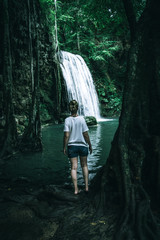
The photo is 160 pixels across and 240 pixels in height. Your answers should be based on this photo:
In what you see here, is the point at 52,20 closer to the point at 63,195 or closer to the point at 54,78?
the point at 54,78

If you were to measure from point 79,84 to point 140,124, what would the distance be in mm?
18052

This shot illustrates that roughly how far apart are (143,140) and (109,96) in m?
23.2

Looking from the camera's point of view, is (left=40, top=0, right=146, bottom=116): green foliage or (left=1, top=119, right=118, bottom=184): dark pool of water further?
(left=40, top=0, right=146, bottom=116): green foliage

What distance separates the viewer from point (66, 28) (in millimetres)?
27875

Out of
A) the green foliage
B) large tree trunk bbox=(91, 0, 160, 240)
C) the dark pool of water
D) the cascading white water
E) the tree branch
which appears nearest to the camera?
large tree trunk bbox=(91, 0, 160, 240)

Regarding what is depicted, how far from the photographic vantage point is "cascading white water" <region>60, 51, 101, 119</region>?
20.2 metres

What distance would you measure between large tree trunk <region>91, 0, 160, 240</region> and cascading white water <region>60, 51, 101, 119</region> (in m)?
16.2

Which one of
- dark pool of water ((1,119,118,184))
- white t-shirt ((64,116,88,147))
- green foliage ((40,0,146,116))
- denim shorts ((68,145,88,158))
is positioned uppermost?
green foliage ((40,0,146,116))

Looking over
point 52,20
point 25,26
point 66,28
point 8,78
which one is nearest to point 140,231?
point 8,78

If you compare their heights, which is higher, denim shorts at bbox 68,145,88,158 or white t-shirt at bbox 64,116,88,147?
white t-shirt at bbox 64,116,88,147

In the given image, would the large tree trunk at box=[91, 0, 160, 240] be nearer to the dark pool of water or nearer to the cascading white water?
the dark pool of water

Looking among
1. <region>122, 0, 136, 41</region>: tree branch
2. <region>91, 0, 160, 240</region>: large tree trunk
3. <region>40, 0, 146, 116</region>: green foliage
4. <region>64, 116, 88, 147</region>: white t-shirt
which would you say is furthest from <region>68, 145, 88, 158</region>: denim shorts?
<region>40, 0, 146, 116</region>: green foliage

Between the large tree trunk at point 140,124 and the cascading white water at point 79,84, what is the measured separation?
639 inches

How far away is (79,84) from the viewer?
21.1 metres
